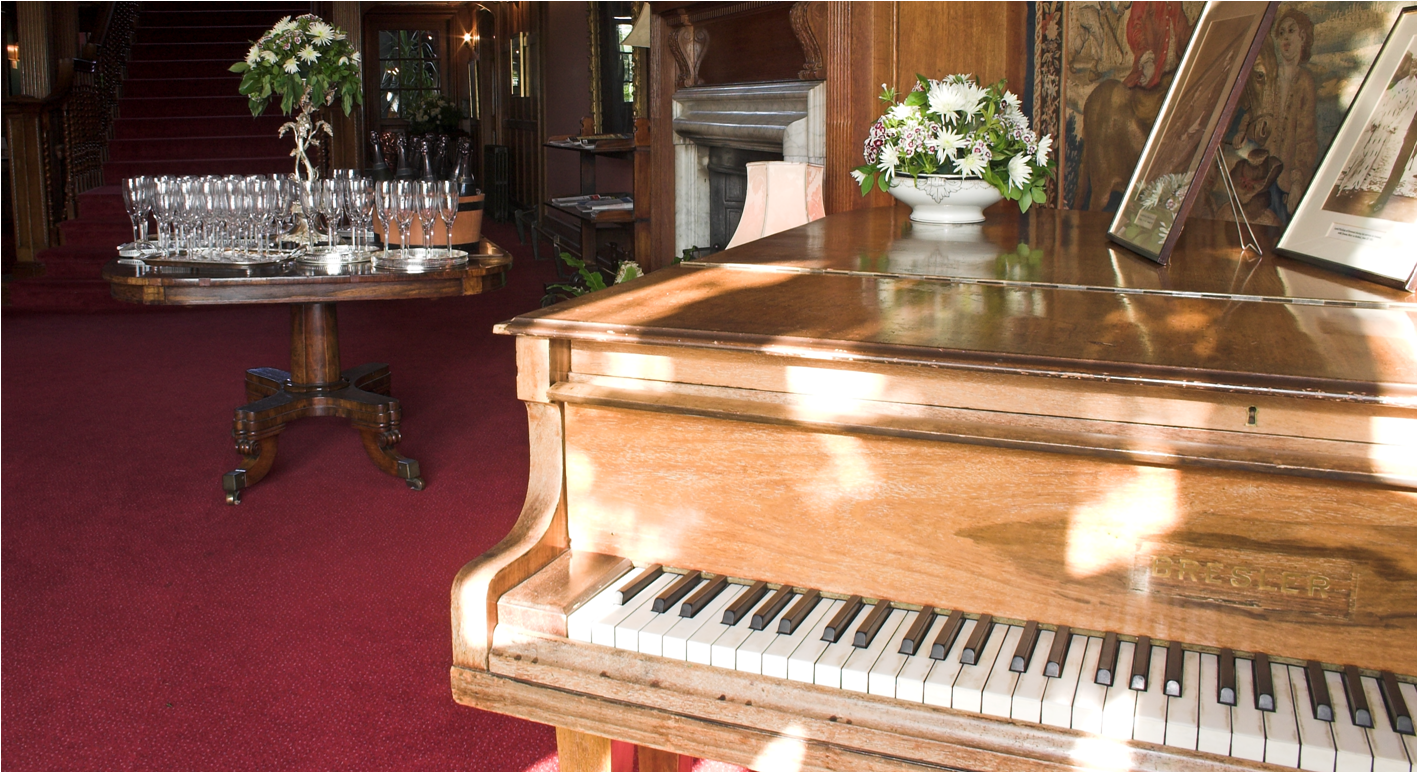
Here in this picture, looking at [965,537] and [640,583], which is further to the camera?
[640,583]

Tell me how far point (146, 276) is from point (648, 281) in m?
2.32

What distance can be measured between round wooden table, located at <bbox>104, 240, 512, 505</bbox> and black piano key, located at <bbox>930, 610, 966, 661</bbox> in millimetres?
2583

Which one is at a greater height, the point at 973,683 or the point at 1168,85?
the point at 1168,85

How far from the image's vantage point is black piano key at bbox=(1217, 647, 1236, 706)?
1058 millimetres

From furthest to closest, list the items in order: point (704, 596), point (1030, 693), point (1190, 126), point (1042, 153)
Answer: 1. point (1042, 153)
2. point (1190, 126)
3. point (704, 596)
4. point (1030, 693)

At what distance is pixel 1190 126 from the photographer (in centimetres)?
194

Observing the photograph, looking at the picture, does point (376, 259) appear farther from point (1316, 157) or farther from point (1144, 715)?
point (1144, 715)

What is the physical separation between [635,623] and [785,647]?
0.18 m

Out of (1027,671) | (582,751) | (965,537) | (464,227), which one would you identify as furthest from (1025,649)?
(464,227)

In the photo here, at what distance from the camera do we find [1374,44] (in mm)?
2287

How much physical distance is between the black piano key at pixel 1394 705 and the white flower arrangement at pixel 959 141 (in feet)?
5.57

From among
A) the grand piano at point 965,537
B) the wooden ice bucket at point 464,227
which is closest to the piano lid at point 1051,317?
the grand piano at point 965,537

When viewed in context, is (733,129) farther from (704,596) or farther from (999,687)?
(999,687)

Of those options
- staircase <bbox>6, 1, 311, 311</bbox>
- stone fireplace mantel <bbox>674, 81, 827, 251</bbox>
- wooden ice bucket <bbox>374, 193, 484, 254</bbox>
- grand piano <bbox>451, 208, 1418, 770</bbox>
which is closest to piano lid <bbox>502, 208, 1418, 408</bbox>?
grand piano <bbox>451, 208, 1418, 770</bbox>
